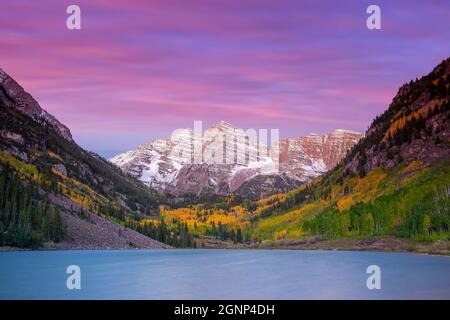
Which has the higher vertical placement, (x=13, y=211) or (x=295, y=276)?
(x=13, y=211)

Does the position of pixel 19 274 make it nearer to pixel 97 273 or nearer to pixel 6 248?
pixel 97 273

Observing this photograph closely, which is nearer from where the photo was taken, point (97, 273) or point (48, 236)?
point (97, 273)

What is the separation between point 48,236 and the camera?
7805 inches

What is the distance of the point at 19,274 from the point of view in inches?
3952
